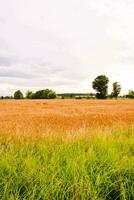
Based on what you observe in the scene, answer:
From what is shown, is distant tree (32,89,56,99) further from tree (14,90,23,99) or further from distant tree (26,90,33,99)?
tree (14,90,23,99)

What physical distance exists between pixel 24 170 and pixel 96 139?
228 cm

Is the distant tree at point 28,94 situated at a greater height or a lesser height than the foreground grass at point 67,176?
greater

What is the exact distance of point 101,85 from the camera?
85.9m

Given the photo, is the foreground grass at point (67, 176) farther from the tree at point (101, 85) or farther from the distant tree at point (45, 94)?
the distant tree at point (45, 94)

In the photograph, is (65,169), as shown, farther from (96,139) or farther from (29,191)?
(96,139)

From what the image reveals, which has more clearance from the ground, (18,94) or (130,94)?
(18,94)

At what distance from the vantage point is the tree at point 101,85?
276 feet

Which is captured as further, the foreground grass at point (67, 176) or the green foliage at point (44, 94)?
the green foliage at point (44, 94)

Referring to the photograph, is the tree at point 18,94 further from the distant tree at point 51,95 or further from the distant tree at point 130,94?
the distant tree at point 130,94

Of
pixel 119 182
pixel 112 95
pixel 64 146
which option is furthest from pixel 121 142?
pixel 112 95

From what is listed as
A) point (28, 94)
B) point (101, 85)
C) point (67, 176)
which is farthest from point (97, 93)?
point (67, 176)

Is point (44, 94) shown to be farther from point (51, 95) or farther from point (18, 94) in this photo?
point (18, 94)

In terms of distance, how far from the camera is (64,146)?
5582 millimetres

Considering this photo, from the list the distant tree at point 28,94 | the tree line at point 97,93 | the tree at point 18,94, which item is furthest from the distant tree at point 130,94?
the tree at point 18,94
